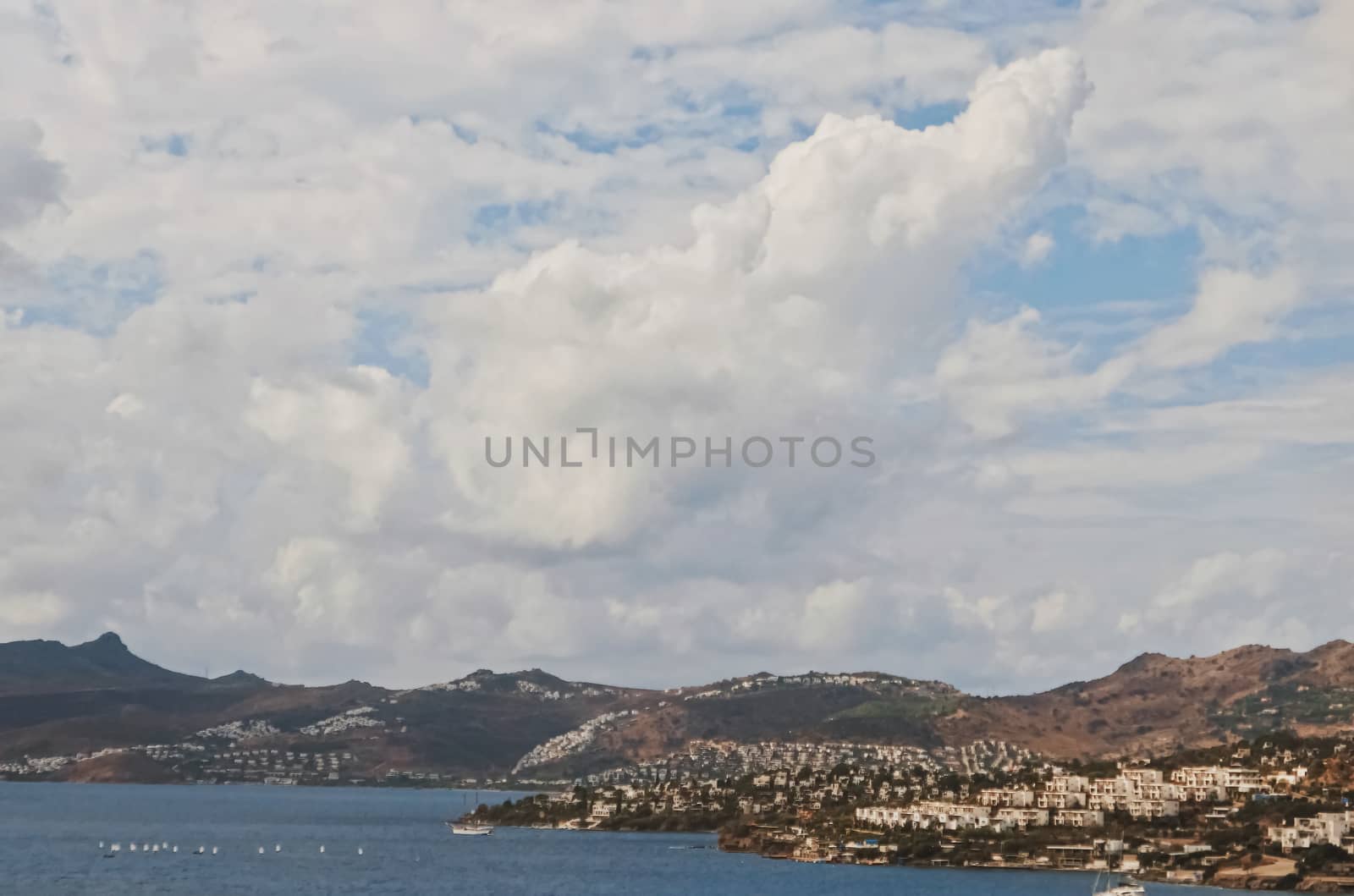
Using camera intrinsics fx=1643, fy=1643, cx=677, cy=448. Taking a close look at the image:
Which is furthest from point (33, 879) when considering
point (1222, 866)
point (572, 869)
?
point (1222, 866)

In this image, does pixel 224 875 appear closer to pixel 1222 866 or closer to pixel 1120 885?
pixel 1120 885

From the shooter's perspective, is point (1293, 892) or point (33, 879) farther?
point (33, 879)

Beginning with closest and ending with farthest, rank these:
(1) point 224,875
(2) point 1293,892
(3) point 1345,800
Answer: (2) point 1293,892 < (1) point 224,875 < (3) point 1345,800

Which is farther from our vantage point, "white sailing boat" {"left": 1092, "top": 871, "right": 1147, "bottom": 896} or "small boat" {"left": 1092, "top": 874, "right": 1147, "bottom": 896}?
"white sailing boat" {"left": 1092, "top": 871, "right": 1147, "bottom": 896}

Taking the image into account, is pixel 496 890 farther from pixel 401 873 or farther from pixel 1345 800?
pixel 1345 800

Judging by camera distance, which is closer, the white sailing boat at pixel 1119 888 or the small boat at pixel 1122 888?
the small boat at pixel 1122 888

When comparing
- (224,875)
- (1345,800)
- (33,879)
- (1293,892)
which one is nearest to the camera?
(1293,892)

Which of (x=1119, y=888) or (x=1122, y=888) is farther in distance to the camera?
(x=1119, y=888)

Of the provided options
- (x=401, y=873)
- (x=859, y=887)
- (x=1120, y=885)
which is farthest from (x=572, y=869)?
(x=1120, y=885)

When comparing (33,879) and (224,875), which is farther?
(224,875)
